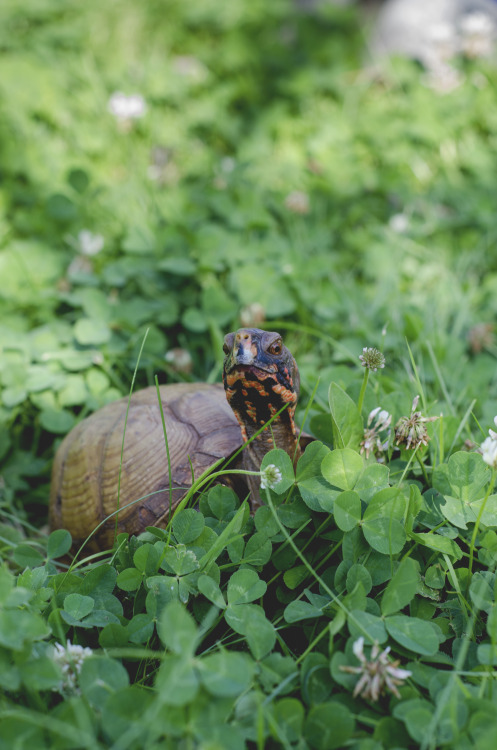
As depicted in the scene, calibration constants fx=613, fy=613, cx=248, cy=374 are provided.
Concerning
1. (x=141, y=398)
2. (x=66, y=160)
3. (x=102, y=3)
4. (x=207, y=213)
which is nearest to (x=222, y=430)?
(x=141, y=398)

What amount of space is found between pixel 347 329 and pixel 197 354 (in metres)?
0.72

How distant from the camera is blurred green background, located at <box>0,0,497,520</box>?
8.70 feet

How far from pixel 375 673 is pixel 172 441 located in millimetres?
970

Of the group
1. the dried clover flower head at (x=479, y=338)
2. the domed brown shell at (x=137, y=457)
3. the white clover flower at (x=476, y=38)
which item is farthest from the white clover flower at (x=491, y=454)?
the white clover flower at (x=476, y=38)

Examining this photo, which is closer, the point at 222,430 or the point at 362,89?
the point at 222,430

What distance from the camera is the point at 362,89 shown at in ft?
16.0

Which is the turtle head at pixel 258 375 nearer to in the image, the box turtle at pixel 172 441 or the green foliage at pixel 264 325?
the box turtle at pixel 172 441

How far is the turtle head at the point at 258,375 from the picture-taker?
63.3 inches

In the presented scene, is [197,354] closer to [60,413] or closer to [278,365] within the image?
[60,413]

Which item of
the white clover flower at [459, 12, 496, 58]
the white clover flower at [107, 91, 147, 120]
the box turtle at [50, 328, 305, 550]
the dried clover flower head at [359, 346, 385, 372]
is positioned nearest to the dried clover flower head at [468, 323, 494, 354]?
the box turtle at [50, 328, 305, 550]

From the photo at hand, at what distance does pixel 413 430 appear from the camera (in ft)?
5.37

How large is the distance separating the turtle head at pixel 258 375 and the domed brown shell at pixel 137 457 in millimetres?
283

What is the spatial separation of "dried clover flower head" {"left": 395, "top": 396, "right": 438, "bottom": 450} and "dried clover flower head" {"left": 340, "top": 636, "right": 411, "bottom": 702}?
56 cm

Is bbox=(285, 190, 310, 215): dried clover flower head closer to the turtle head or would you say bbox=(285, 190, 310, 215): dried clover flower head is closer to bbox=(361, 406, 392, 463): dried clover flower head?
the turtle head
